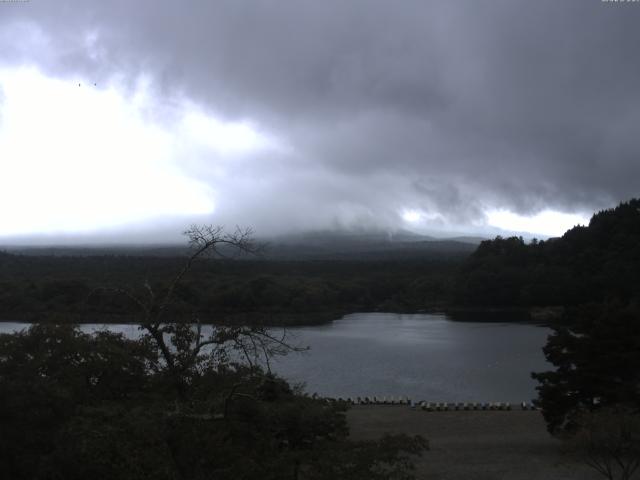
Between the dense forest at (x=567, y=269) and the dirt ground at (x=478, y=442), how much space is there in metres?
34.6

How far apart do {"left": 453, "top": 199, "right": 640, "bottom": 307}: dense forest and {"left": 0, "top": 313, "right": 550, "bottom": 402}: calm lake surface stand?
31.8 ft

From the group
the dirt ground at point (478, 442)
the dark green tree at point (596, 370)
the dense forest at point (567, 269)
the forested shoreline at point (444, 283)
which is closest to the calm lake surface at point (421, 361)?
the dirt ground at point (478, 442)

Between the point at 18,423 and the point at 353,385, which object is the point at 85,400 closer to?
the point at 18,423

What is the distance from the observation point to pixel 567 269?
Answer: 55.6 meters

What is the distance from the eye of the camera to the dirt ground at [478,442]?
39.2ft

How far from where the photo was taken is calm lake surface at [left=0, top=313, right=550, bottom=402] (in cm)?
2430

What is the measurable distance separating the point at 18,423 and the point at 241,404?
3.56 m

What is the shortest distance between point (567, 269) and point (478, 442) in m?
45.1

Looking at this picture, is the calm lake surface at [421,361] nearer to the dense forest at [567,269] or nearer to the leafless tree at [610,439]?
the leafless tree at [610,439]

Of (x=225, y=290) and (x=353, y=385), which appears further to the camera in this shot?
(x=225, y=290)

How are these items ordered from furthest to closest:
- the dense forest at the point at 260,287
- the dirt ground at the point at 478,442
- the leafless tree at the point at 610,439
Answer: the dense forest at the point at 260,287 → the dirt ground at the point at 478,442 → the leafless tree at the point at 610,439

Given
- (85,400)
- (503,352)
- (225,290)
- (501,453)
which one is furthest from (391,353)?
(85,400)

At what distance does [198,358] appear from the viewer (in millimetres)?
7352

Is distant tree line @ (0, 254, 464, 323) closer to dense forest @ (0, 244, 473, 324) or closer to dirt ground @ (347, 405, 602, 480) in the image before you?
dense forest @ (0, 244, 473, 324)
